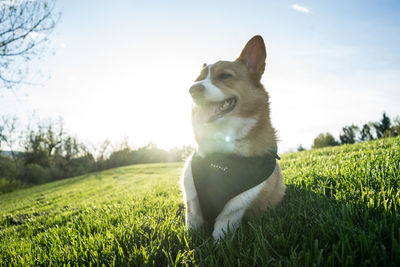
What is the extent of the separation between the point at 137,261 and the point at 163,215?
5.26 ft

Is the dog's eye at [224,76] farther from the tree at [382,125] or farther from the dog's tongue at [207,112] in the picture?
the tree at [382,125]

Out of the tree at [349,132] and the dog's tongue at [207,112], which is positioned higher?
the dog's tongue at [207,112]

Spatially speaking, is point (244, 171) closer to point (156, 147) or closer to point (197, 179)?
point (197, 179)

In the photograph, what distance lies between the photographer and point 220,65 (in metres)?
3.14

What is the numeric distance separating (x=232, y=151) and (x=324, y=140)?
7181cm

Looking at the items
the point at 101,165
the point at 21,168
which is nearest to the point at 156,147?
the point at 101,165

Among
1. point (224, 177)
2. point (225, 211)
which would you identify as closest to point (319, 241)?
point (225, 211)

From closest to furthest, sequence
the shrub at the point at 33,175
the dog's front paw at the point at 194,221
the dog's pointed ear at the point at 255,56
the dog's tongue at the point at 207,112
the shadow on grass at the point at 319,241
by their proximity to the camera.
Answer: the shadow on grass at the point at 319,241
the dog's front paw at the point at 194,221
the dog's tongue at the point at 207,112
the dog's pointed ear at the point at 255,56
the shrub at the point at 33,175

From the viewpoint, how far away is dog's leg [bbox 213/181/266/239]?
2293mm

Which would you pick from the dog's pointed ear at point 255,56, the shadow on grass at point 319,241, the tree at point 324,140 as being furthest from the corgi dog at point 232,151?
the tree at point 324,140

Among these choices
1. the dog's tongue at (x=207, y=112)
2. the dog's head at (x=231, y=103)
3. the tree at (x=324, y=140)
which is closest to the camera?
the dog's head at (x=231, y=103)

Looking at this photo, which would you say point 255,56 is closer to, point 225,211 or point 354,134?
point 225,211

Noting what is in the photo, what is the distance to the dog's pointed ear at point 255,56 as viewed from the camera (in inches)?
118

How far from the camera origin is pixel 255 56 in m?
3.08
